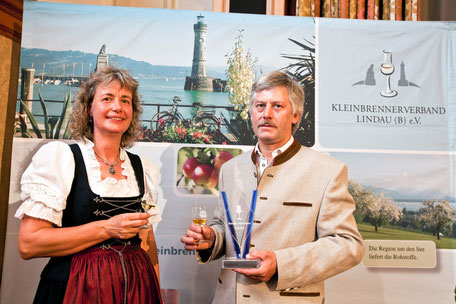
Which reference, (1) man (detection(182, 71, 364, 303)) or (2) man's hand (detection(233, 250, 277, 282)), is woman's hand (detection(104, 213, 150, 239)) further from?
(2) man's hand (detection(233, 250, 277, 282))

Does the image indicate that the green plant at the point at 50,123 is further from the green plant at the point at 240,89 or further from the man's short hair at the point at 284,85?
the man's short hair at the point at 284,85

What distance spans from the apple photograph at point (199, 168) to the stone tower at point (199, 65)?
17.4 inches

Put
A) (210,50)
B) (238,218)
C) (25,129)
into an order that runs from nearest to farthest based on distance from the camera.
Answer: (238,218)
(25,129)
(210,50)

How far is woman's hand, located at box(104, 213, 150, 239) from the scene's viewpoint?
6.27 feet

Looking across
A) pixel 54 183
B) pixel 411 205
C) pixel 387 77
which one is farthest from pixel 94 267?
pixel 387 77

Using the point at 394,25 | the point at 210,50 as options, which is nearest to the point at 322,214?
the point at 210,50

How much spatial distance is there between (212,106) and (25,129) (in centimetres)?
126

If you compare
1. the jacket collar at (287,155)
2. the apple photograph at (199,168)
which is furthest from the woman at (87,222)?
the apple photograph at (199,168)

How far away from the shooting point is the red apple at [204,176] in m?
3.09

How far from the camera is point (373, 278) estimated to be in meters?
3.05

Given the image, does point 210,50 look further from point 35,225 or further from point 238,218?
point 35,225

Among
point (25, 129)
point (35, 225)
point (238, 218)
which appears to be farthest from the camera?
point (25, 129)

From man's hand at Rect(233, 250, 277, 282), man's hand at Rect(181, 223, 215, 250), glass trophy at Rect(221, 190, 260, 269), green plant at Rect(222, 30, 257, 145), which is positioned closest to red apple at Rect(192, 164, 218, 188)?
green plant at Rect(222, 30, 257, 145)

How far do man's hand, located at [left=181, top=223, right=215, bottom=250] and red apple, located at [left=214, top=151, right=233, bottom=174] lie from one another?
2.97 ft
